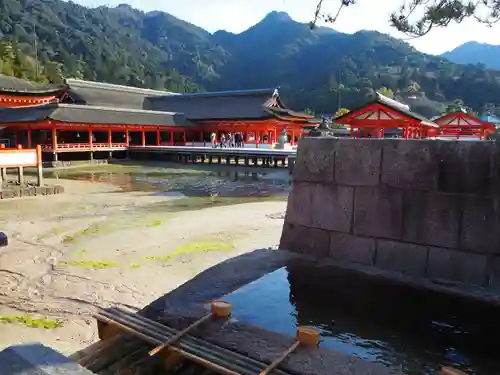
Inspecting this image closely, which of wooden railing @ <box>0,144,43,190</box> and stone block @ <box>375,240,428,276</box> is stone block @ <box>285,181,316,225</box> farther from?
wooden railing @ <box>0,144,43,190</box>

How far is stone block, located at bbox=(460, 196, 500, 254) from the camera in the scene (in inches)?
181

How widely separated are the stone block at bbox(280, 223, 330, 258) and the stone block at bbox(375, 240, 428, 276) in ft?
2.42

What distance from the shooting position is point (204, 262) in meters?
7.72

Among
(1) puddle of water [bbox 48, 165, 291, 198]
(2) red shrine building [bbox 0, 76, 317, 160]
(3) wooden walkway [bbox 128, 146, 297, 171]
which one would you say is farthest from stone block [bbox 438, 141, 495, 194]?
(2) red shrine building [bbox 0, 76, 317, 160]

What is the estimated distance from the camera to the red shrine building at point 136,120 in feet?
101

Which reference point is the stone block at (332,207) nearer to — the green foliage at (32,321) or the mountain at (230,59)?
the green foliage at (32,321)

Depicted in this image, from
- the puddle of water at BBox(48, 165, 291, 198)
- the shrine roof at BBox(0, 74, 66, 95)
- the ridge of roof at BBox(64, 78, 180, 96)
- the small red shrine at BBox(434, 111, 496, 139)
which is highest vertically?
the ridge of roof at BBox(64, 78, 180, 96)

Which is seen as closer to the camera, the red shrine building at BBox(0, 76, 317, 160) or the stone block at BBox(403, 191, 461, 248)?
the stone block at BBox(403, 191, 461, 248)

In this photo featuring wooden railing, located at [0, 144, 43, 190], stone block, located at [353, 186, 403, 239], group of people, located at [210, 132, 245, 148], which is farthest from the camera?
group of people, located at [210, 132, 245, 148]

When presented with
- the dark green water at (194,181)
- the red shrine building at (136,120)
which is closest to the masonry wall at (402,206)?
the dark green water at (194,181)

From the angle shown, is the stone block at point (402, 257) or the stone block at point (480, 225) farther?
Answer: the stone block at point (402, 257)

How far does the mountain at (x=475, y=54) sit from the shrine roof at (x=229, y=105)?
149 meters

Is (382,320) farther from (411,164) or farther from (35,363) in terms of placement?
(35,363)

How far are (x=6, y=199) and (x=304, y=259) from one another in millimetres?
13627
